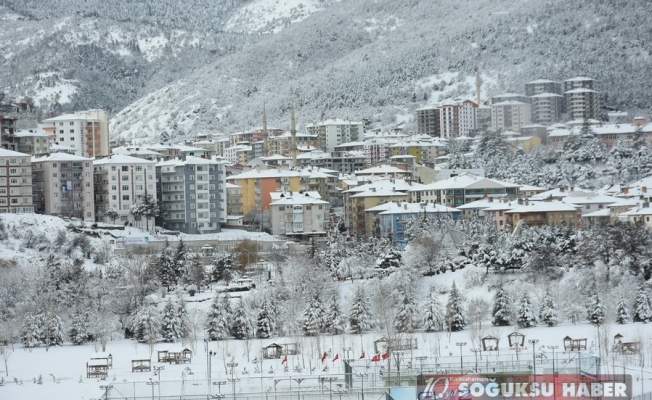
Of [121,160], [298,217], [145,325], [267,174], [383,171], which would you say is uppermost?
[121,160]

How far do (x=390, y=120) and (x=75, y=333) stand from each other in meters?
64.5

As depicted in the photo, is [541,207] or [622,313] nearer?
[622,313]

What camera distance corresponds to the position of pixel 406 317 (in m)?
39.4

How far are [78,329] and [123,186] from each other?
18.8 metres

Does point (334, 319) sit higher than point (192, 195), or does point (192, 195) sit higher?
point (192, 195)

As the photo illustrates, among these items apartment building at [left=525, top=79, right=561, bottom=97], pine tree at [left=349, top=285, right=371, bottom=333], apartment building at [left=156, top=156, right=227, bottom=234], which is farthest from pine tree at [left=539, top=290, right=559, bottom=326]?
apartment building at [left=525, top=79, right=561, bottom=97]

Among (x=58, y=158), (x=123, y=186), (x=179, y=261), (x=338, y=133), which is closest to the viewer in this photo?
(x=179, y=261)

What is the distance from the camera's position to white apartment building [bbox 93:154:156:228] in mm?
56719

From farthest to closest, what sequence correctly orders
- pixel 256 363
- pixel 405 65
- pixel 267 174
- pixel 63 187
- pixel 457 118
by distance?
pixel 405 65
pixel 457 118
pixel 267 174
pixel 63 187
pixel 256 363

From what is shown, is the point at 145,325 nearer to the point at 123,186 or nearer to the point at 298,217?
the point at 123,186

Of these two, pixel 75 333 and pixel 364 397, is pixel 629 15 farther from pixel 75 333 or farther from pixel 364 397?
pixel 364 397

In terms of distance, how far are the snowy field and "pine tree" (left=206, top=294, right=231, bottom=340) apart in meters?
0.47

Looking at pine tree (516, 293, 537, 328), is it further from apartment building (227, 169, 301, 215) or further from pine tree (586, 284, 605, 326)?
apartment building (227, 169, 301, 215)

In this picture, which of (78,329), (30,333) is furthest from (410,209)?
(30,333)
